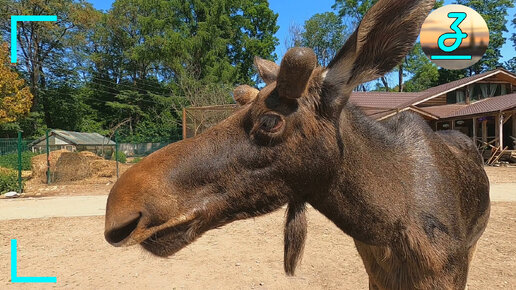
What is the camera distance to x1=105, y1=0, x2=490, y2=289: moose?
155cm

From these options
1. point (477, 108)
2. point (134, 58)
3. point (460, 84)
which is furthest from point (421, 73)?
point (134, 58)

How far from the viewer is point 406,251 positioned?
2.09 metres

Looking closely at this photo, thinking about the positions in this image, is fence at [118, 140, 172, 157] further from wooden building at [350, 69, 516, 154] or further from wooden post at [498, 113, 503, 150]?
wooden post at [498, 113, 503, 150]

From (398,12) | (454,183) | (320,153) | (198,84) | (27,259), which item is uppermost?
(198,84)

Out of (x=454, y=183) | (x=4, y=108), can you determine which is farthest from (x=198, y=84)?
(x=454, y=183)

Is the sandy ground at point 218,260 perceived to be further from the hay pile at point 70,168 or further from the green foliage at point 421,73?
the green foliage at point 421,73

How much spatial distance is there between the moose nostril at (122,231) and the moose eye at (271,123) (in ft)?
2.22

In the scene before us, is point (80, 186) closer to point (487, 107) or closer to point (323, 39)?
point (323, 39)

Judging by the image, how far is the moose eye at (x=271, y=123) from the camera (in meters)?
1.68

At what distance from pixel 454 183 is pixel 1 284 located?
6334 millimetres

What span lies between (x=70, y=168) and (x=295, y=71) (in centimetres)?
1896

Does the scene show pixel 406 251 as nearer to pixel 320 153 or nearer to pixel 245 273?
pixel 320 153

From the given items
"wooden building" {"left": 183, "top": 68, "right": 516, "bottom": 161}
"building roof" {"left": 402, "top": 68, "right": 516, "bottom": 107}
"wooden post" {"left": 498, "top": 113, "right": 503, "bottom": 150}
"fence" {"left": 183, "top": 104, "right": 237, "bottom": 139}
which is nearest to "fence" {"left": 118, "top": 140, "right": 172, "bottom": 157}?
"wooden building" {"left": 183, "top": 68, "right": 516, "bottom": 161}

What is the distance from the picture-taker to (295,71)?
163cm
